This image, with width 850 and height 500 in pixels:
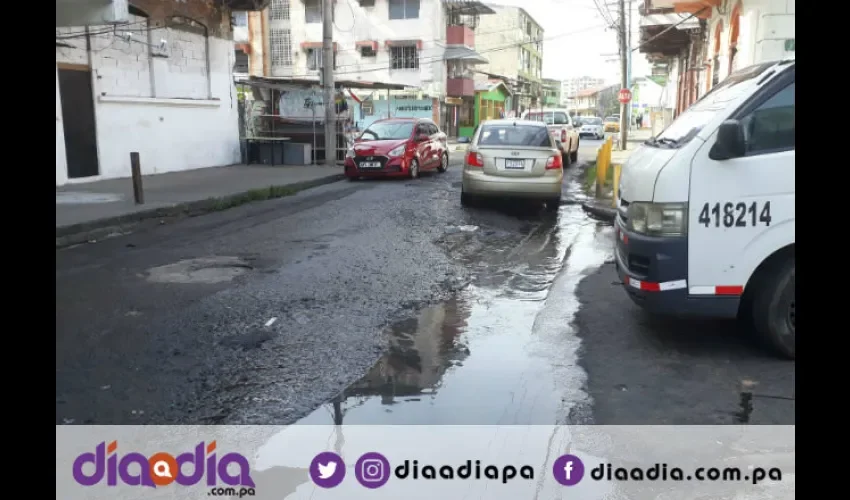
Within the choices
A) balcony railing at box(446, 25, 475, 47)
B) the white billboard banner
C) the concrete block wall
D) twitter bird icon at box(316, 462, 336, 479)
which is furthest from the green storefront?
twitter bird icon at box(316, 462, 336, 479)

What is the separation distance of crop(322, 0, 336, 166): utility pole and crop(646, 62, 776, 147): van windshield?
47.5 feet

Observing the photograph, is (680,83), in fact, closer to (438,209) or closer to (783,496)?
(438,209)

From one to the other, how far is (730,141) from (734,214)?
1.55 feet

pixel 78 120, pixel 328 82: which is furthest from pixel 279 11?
pixel 78 120

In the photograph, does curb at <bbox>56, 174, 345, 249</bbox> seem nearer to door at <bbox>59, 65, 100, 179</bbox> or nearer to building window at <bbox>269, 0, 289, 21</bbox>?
door at <bbox>59, 65, 100, 179</bbox>

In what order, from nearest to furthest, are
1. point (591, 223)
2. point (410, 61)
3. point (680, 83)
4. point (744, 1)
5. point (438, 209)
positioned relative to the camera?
point (591, 223)
point (438, 209)
point (744, 1)
point (680, 83)
point (410, 61)

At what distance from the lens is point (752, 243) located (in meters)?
4.38

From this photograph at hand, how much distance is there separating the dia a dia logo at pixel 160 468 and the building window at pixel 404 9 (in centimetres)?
3739

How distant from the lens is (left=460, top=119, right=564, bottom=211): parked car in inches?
441

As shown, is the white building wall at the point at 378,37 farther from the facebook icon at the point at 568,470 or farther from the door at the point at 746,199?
the facebook icon at the point at 568,470

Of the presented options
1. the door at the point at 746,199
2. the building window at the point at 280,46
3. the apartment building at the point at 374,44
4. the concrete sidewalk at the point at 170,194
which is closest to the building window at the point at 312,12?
the apartment building at the point at 374,44

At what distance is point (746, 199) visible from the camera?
14.3 feet
